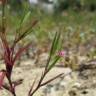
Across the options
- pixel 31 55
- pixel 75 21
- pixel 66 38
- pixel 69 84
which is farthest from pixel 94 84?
pixel 75 21

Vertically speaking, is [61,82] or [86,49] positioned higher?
[61,82]

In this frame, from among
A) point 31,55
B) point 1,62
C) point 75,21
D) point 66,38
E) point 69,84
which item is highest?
point 69,84

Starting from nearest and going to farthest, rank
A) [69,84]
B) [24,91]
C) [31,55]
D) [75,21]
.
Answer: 1. [24,91]
2. [69,84]
3. [31,55]
4. [75,21]

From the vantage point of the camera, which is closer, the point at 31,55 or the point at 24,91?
the point at 24,91

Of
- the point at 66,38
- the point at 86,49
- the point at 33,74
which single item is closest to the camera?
the point at 33,74

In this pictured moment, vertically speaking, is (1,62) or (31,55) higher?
(1,62)

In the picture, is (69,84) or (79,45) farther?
(79,45)

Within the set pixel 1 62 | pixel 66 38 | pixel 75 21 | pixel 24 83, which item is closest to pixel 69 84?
pixel 24 83

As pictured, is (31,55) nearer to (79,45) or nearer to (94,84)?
(79,45)

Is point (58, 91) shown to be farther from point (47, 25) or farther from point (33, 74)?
point (47, 25)
